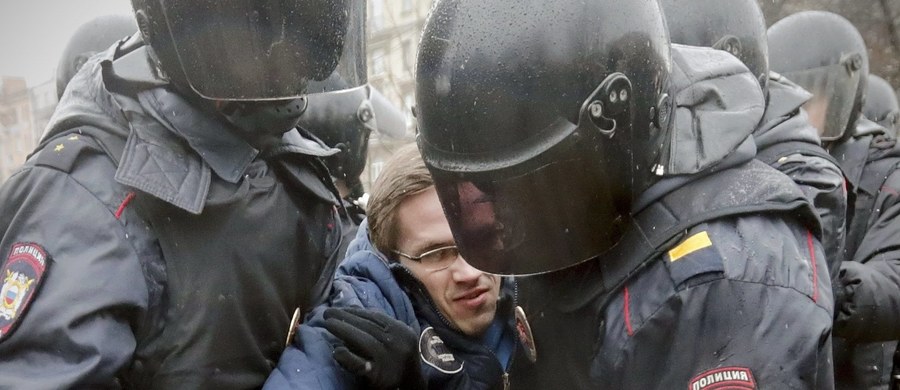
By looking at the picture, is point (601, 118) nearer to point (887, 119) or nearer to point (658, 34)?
point (658, 34)

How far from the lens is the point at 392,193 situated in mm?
2389

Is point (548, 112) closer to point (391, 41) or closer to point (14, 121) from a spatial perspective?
point (14, 121)

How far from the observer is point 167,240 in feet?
6.18

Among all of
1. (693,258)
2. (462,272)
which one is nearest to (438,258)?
(462,272)

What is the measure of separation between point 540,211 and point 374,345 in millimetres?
586

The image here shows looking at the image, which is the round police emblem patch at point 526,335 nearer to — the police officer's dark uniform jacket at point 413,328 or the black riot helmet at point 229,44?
the police officer's dark uniform jacket at point 413,328

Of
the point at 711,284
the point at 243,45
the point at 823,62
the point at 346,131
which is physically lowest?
the point at 346,131

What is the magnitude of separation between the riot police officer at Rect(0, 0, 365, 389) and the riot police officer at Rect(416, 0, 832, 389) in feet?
1.67

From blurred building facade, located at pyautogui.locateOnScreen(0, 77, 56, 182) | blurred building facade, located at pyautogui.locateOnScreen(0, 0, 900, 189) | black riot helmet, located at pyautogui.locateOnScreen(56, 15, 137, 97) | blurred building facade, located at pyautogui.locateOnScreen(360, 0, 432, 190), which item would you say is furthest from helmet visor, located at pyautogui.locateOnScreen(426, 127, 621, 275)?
blurred building facade, located at pyautogui.locateOnScreen(360, 0, 432, 190)

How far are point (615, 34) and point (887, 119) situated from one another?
16.5 feet

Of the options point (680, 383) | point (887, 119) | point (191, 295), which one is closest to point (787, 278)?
point (680, 383)

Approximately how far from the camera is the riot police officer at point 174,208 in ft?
5.66

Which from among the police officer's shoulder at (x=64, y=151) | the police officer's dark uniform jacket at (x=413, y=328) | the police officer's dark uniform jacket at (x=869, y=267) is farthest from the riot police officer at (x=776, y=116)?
the police officer's shoulder at (x=64, y=151)

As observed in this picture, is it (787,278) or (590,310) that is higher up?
(787,278)
